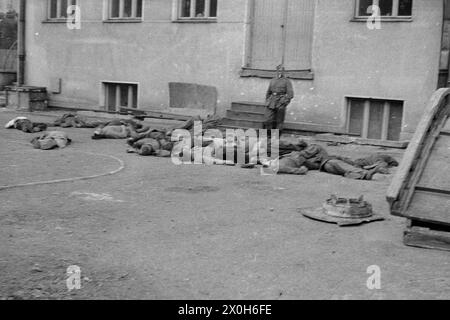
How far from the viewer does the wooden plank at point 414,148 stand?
5.96m

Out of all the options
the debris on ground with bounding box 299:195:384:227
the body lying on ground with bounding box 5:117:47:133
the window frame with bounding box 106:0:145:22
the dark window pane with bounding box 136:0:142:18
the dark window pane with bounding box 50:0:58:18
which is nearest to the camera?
the debris on ground with bounding box 299:195:384:227

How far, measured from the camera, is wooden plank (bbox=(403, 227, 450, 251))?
5.73 metres

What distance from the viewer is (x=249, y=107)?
15500 mm

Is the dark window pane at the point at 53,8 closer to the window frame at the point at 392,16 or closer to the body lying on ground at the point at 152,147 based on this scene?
the body lying on ground at the point at 152,147

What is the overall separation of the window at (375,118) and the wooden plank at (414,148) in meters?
7.11

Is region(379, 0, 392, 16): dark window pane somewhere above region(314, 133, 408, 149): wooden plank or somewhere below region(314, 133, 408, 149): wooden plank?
above

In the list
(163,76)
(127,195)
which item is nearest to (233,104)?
(163,76)

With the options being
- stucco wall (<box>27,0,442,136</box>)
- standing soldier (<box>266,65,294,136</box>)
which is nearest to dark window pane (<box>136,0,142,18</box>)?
stucco wall (<box>27,0,442,136</box>)

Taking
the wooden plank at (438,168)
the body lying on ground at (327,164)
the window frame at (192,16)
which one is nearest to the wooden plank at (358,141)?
the body lying on ground at (327,164)

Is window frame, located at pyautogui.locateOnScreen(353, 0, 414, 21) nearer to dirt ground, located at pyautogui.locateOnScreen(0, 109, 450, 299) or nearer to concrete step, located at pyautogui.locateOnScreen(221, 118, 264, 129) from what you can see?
concrete step, located at pyautogui.locateOnScreen(221, 118, 264, 129)

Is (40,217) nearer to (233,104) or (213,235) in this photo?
(213,235)

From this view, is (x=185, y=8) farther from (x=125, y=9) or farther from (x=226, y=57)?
(x=125, y=9)
